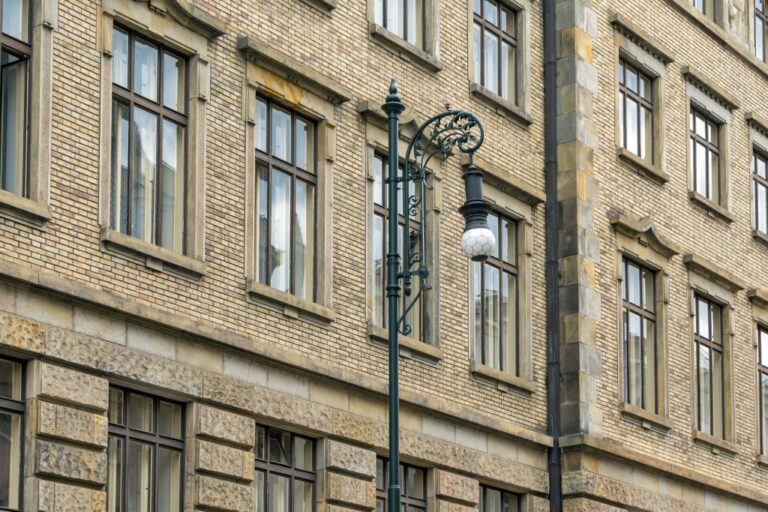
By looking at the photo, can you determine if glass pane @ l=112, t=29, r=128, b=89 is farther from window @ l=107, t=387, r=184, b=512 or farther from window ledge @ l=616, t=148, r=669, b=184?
window ledge @ l=616, t=148, r=669, b=184

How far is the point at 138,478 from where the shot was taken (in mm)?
21688

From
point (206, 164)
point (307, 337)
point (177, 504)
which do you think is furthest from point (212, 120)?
point (177, 504)

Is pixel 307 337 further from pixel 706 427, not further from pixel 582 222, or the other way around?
pixel 706 427

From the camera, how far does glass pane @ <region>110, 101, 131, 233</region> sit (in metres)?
21.8

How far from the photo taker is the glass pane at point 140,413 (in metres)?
21.7

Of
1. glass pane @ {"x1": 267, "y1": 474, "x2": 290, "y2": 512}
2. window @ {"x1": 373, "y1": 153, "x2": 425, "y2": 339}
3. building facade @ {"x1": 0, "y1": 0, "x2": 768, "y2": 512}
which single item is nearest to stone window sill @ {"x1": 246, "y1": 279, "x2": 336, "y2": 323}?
building facade @ {"x1": 0, "y1": 0, "x2": 768, "y2": 512}

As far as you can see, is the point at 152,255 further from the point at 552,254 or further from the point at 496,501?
the point at 552,254

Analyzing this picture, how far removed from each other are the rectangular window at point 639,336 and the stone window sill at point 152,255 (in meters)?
10.7

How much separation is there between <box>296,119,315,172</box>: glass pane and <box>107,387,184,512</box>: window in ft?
13.7

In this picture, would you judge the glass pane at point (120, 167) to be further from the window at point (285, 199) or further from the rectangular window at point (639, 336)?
the rectangular window at point (639, 336)

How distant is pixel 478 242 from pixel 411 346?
5570 mm

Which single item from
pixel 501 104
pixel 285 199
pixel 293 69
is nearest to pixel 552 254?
pixel 501 104

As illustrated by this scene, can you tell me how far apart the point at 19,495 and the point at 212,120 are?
5486 mm

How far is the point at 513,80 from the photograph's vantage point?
30.3m
